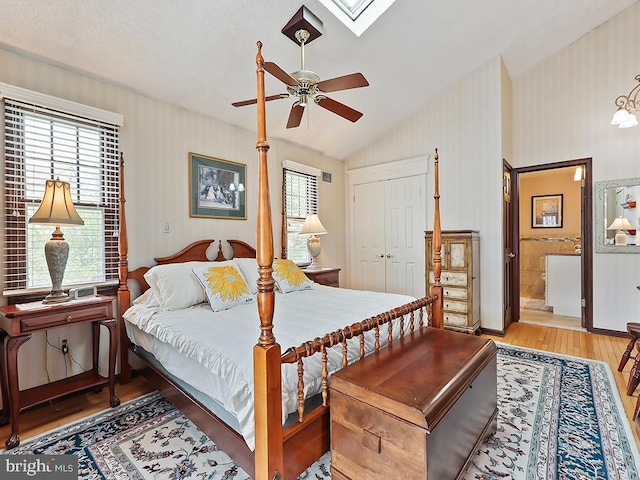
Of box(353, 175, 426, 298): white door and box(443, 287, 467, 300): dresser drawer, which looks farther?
box(353, 175, 426, 298): white door

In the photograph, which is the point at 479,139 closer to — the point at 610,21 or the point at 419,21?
the point at 419,21

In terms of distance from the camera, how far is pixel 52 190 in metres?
2.21

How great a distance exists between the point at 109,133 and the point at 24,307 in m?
1.55

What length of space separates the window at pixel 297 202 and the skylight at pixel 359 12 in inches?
73.8

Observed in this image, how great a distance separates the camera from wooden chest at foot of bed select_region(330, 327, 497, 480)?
1.26 metres

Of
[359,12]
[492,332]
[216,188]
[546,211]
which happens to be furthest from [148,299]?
[546,211]

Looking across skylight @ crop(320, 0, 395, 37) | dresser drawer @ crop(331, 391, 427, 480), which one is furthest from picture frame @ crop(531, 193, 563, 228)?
dresser drawer @ crop(331, 391, 427, 480)

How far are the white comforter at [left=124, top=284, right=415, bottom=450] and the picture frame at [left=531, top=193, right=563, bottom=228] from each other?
5.49m

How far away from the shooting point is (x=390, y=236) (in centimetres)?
503

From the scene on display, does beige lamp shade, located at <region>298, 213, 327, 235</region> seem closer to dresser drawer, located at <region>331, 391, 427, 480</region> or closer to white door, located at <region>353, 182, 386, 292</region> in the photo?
white door, located at <region>353, 182, 386, 292</region>

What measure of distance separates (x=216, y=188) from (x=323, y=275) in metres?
1.77

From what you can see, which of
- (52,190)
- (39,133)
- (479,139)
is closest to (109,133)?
(39,133)

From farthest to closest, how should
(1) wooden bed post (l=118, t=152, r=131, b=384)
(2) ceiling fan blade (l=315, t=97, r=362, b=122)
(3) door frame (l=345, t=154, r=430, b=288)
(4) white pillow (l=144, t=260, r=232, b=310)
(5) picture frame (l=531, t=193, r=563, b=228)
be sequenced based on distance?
(5) picture frame (l=531, t=193, r=563, b=228), (3) door frame (l=345, t=154, r=430, b=288), (1) wooden bed post (l=118, t=152, r=131, b=384), (4) white pillow (l=144, t=260, r=232, b=310), (2) ceiling fan blade (l=315, t=97, r=362, b=122)

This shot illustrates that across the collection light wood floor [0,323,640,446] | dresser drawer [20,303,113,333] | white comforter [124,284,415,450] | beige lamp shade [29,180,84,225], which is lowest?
light wood floor [0,323,640,446]
